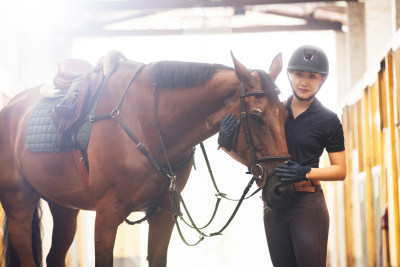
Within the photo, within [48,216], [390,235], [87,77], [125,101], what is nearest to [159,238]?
[125,101]

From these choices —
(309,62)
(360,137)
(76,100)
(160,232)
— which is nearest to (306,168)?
(309,62)

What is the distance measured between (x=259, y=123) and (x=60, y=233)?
1.66 m

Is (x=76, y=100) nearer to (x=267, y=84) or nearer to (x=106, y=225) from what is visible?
(x=106, y=225)

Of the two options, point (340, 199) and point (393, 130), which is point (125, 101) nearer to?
point (393, 130)

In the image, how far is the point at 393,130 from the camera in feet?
13.8

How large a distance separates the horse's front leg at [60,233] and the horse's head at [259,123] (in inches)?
56.1

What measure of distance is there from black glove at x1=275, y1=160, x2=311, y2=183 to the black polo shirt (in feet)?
0.47

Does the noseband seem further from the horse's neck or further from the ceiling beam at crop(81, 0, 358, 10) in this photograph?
the ceiling beam at crop(81, 0, 358, 10)

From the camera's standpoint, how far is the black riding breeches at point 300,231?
255cm

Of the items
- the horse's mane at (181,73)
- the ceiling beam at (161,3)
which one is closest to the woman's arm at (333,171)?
the horse's mane at (181,73)

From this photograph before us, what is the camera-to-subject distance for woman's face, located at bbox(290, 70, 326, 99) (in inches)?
104

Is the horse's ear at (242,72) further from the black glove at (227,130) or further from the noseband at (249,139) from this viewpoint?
the black glove at (227,130)

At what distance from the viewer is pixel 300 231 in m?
2.55

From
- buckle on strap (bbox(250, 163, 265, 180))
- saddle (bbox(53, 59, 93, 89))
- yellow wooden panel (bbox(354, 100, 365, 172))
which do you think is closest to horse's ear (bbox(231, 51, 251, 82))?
buckle on strap (bbox(250, 163, 265, 180))
